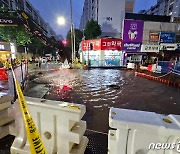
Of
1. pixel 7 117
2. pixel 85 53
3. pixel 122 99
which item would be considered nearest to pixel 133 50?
pixel 85 53

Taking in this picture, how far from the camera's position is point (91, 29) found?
34.1 metres

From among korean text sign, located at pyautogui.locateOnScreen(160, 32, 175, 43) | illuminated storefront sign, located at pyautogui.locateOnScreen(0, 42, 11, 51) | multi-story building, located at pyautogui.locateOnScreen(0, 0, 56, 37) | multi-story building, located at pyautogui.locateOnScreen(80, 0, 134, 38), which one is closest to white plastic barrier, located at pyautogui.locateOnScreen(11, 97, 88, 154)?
multi-story building, located at pyautogui.locateOnScreen(0, 0, 56, 37)

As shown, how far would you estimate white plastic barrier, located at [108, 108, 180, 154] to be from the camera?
1579mm

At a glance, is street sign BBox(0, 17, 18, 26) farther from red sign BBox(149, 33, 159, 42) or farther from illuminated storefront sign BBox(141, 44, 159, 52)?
red sign BBox(149, 33, 159, 42)

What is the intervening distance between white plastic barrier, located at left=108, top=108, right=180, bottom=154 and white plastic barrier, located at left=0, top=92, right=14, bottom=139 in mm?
2396

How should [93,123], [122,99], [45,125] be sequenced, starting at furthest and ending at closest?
[122,99], [93,123], [45,125]

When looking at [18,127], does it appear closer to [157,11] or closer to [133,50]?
[133,50]

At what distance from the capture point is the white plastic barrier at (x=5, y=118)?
9.56 ft

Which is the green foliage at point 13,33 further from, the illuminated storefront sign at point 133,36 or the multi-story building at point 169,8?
the multi-story building at point 169,8

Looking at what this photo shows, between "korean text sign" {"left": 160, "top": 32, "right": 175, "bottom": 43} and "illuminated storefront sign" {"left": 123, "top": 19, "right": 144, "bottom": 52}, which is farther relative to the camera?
"korean text sign" {"left": 160, "top": 32, "right": 175, "bottom": 43}

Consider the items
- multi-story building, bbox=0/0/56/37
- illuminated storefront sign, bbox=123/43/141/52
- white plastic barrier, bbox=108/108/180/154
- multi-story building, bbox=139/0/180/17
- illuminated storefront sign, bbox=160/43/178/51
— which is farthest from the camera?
multi-story building, bbox=139/0/180/17

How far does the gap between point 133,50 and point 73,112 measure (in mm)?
23841

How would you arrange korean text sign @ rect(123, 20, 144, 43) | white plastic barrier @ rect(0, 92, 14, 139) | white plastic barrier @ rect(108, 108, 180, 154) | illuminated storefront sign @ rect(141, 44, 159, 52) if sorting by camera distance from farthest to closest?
illuminated storefront sign @ rect(141, 44, 159, 52), korean text sign @ rect(123, 20, 144, 43), white plastic barrier @ rect(0, 92, 14, 139), white plastic barrier @ rect(108, 108, 180, 154)

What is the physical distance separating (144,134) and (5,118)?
9.57 ft
